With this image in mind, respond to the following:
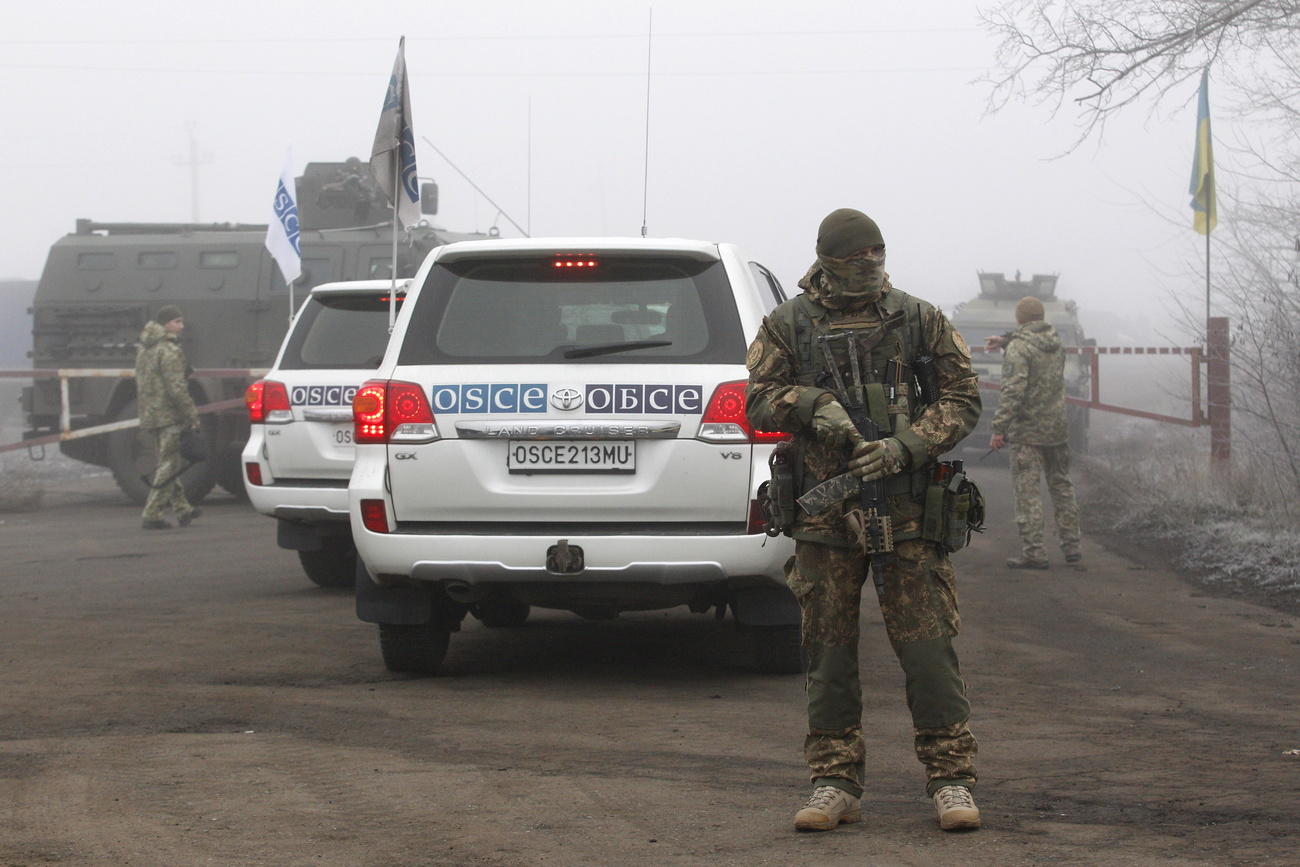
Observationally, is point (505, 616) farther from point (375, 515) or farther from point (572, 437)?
point (572, 437)

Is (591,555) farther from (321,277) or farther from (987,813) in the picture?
(321,277)

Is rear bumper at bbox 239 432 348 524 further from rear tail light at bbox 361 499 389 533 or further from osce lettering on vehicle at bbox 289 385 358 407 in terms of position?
rear tail light at bbox 361 499 389 533

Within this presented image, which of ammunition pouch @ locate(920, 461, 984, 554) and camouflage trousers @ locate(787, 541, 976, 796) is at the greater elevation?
ammunition pouch @ locate(920, 461, 984, 554)

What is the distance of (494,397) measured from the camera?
6762 mm

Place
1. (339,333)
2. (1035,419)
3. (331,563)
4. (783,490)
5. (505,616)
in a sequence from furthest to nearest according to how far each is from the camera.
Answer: (1035,419) → (331,563) → (339,333) → (505,616) → (783,490)

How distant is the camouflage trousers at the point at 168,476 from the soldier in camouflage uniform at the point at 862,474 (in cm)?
1118

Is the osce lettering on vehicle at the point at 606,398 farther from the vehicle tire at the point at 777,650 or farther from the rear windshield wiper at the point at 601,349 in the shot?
the vehicle tire at the point at 777,650

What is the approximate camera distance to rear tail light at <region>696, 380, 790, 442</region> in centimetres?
670

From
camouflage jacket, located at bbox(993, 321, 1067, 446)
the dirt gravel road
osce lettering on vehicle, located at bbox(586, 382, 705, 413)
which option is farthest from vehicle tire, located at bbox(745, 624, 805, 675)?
camouflage jacket, located at bbox(993, 321, 1067, 446)

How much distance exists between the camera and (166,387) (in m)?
15.2

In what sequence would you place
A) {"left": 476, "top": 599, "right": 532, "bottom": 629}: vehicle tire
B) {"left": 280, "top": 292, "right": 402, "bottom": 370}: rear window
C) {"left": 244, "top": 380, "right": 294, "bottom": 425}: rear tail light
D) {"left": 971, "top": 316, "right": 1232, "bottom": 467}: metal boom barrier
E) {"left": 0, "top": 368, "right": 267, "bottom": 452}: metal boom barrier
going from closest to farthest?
{"left": 476, "top": 599, "right": 532, "bottom": 629}: vehicle tire → {"left": 244, "top": 380, "right": 294, "bottom": 425}: rear tail light → {"left": 280, "top": 292, "right": 402, "bottom": 370}: rear window → {"left": 971, "top": 316, "right": 1232, "bottom": 467}: metal boom barrier → {"left": 0, "top": 368, "right": 267, "bottom": 452}: metal boom barrier

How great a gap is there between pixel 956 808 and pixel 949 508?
0.80 metres

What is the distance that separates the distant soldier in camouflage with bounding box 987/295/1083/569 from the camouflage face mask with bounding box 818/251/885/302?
721 cm

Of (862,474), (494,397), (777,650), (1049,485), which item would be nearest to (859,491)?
(862,474)
